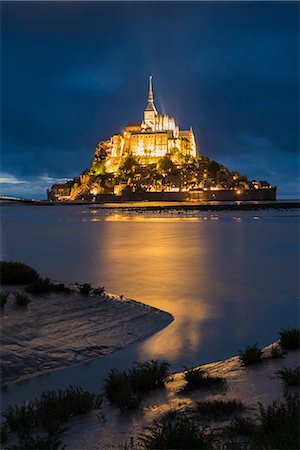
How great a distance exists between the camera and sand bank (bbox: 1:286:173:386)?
5.72 m

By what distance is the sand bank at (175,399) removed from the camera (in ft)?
11.6

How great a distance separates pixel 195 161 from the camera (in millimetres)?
119188

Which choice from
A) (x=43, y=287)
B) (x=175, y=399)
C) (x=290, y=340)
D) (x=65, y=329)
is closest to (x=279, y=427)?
(x=175, y=399)

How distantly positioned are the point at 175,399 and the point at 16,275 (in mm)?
5497

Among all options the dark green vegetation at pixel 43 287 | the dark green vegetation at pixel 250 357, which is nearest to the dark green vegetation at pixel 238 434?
the dark green vegetation at pixel 250 357

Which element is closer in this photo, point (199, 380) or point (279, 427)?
point (279, 427)

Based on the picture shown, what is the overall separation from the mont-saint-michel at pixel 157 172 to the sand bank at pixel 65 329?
102602mm

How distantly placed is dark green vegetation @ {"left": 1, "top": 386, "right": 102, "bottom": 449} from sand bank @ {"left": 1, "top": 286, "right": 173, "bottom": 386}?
4.43 feet

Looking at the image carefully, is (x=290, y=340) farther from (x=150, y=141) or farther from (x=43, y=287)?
(x=150, y=141)

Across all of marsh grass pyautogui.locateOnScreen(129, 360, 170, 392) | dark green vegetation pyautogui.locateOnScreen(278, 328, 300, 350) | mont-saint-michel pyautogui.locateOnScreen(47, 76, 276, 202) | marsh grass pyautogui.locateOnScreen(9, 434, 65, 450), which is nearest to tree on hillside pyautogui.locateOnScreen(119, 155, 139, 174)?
mont-saint-michel pyautogui.locateOnScreen(47, 76, 276, 202)

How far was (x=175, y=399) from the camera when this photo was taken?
4.28 metres

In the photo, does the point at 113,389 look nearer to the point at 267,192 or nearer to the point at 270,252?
the point at 270,252

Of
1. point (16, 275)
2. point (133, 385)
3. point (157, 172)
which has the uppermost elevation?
point (157, 172)

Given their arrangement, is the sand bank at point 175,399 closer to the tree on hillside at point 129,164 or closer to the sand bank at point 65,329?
the sand bank at point 65,329
